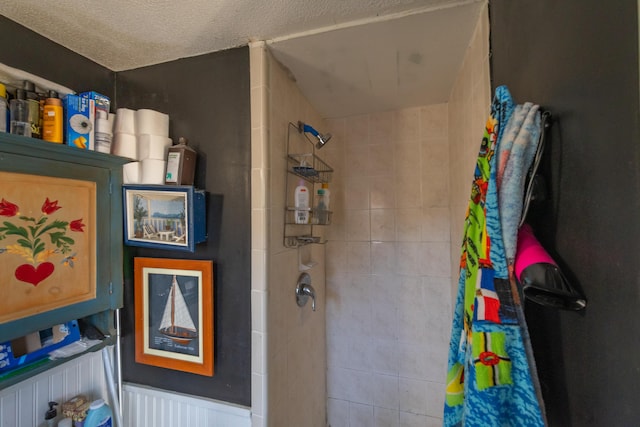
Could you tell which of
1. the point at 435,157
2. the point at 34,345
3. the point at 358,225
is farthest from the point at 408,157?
the point at 34,345

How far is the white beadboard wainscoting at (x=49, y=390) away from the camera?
873 mm

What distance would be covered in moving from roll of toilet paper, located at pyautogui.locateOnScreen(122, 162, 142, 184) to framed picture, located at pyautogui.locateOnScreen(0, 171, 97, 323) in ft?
0.39

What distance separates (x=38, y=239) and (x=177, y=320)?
53cm

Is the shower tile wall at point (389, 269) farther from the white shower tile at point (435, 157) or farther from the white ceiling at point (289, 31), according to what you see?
the white ceiling at point (289, 31)

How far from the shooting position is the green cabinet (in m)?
0.75

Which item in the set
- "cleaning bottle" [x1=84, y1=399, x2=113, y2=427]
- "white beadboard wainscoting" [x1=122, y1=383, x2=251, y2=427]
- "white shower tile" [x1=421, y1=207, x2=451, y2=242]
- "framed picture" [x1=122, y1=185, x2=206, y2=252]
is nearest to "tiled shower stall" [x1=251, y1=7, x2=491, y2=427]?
"white shower tile" [x1=421, y1=207, x2=451, y2=242]

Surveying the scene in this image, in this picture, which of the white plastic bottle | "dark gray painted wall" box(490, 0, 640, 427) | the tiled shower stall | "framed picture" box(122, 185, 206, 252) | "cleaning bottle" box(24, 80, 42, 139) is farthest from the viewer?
the tiled shower stall

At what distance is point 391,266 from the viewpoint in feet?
5.38

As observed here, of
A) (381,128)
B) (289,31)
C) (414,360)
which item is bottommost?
(414,360)

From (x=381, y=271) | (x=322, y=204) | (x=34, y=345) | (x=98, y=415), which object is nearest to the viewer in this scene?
(x=34, y=345)

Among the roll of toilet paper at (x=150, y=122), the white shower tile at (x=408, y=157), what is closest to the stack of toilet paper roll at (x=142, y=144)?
the roll of toilet paper at (x=150, y=122)

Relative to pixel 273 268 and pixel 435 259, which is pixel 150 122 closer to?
pixel 273 268

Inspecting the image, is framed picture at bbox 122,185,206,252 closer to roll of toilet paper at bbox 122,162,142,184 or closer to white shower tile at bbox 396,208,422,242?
roll of toilet paper at bbox 122,162,142,184

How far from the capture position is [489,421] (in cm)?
50
